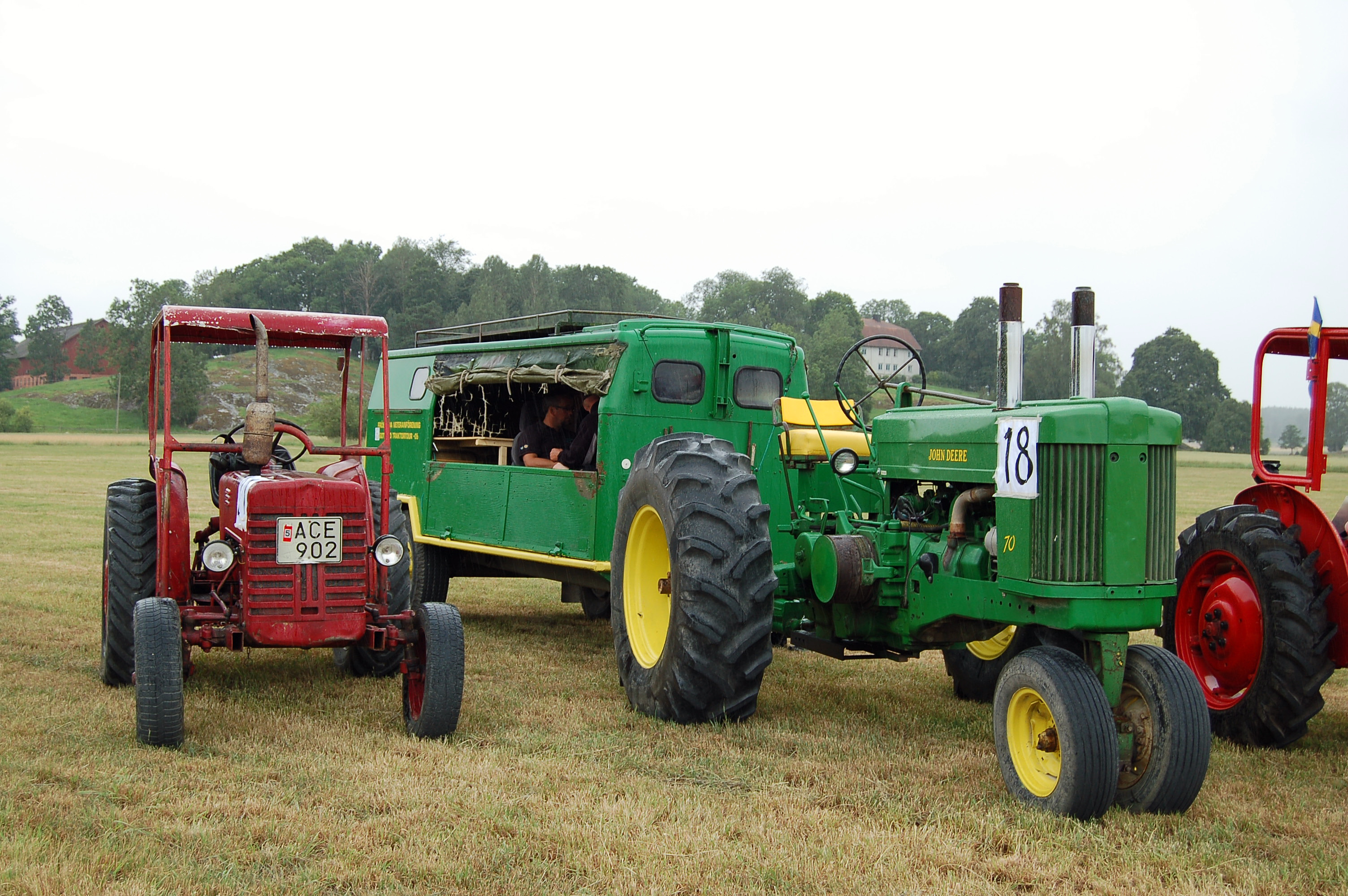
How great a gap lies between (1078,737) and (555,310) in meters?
49.5

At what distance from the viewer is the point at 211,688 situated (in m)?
6.20

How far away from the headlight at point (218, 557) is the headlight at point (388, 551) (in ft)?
2.19

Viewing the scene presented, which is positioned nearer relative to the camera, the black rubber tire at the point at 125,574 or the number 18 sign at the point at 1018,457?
the number 18 sign at the point at 1018,457

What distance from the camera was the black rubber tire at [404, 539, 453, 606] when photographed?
29.5 ft

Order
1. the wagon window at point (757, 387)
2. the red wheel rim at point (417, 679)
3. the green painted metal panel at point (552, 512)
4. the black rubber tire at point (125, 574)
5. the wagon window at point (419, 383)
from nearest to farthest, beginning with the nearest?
the red wheel rim at point (417, 679) → the black rubber tire at point (125, 574) → the green painted metal panel at point (552, 512) → the wagon window at point (757, 387) → the wagon window at point (419, 383)

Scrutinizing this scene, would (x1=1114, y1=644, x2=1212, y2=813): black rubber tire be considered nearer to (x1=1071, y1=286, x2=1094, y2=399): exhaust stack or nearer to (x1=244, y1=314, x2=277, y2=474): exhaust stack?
(x1=1071, y1=286, x2=1094, y2=399): exhaust stack

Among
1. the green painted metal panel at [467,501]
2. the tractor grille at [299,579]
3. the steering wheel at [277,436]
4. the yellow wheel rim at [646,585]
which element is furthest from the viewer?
the green painted metal panel at [467,501]

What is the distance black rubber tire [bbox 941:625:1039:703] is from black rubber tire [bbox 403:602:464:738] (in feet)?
9.42

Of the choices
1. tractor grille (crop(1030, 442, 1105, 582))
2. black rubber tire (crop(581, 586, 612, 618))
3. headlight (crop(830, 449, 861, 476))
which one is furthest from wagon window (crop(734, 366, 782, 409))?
tractor grille (crop(1030, 442, 1105, 582))

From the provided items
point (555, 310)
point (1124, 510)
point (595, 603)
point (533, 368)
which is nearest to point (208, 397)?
point (555, 310)

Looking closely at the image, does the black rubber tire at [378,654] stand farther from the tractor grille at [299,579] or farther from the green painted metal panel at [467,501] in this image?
the green painted metal panel at [467,501]

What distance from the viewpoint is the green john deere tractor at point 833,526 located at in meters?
4.31

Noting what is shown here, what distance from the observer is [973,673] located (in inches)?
258

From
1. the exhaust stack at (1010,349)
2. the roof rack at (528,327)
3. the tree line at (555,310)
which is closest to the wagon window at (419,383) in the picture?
the roof rack at (528,327)
